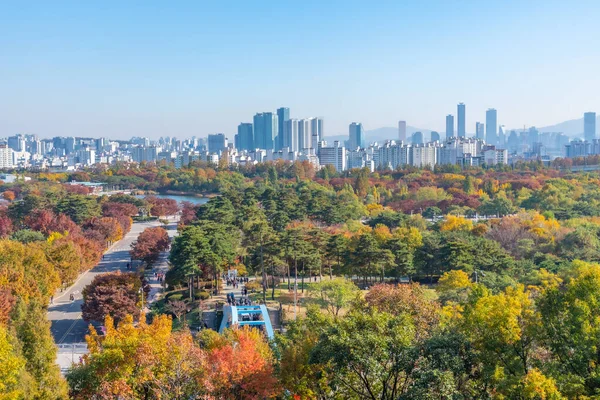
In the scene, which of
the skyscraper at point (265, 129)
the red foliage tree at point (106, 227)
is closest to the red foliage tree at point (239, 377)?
the red foliage tree at point (106, 227)

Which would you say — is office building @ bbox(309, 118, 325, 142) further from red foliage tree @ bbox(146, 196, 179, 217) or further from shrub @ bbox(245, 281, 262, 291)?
shrub @ bbox(245, 281, 262, 291)

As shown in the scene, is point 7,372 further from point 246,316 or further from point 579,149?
point 579,149

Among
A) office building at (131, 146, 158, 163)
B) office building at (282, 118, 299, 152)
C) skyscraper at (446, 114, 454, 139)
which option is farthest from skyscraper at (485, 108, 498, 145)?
office building at (131, 146, 158, 163)

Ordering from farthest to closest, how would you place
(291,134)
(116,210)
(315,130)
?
(315,130), (291,134), (116,210)

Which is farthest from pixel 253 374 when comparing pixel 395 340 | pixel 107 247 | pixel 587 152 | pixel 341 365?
pixel 587 152

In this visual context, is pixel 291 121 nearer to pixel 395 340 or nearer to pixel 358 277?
pixel 358 277

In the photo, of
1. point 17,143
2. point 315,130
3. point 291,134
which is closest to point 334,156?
point 291,134
